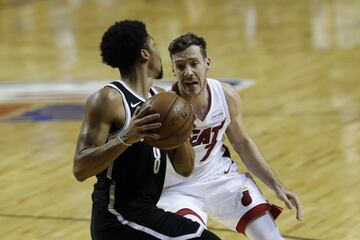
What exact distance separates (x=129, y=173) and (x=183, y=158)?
28 centimetres

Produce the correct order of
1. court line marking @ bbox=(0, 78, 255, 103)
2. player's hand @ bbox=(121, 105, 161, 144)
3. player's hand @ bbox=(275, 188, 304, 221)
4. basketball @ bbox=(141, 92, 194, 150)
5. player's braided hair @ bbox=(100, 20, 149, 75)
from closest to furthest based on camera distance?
player's hand @ bbox=(121, 105, 161, 144) < basketball @ bbox=(141, 92, 194, 150) < player's braided hair @ bbox=(100, 20, 149, 75) < player's hand @ bbox=(275, 188, 304, 221) < court line marking @ bbox=(0, 78, 255, 103)

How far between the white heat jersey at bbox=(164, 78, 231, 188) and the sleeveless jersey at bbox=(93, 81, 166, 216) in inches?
25.0

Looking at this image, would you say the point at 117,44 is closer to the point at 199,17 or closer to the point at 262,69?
the point at 262,69

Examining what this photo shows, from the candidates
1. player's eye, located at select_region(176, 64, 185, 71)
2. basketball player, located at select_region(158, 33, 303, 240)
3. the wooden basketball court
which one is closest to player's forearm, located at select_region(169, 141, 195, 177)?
basketball player, located at select_region(158, 33, 303, 240)

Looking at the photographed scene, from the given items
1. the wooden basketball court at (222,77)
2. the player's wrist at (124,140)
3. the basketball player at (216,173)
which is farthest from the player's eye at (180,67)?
the wooden basketball court at (222,77)

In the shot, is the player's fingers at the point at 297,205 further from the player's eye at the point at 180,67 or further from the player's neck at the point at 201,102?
the player's eye at the point at 180,67

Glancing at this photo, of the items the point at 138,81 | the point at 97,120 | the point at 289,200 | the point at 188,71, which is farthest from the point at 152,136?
the point at 289,200

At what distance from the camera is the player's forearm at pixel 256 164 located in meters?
5.09

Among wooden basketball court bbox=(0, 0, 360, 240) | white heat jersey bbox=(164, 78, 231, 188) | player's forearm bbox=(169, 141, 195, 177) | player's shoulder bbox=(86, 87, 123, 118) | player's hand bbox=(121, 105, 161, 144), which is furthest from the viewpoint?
wooden basketball court bbox=(0, 0, 360, 240)

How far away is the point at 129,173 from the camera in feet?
14.4

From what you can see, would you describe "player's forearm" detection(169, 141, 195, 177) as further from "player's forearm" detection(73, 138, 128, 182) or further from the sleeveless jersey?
"player's forearm" detection(73, 138, 128, 182)

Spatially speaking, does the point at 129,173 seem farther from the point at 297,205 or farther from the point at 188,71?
the point at 297,205

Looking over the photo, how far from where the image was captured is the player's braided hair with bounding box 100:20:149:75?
4.39 meters

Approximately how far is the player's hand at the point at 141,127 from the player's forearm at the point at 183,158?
16.3 inches
